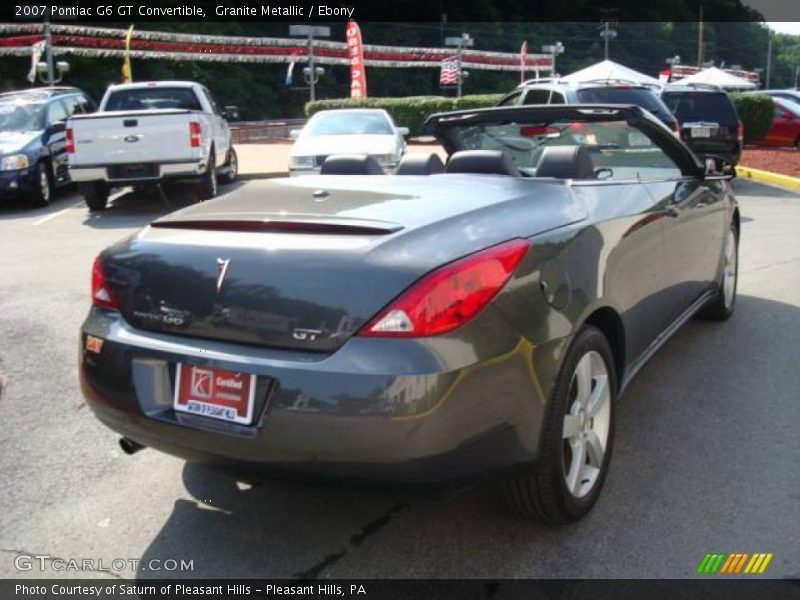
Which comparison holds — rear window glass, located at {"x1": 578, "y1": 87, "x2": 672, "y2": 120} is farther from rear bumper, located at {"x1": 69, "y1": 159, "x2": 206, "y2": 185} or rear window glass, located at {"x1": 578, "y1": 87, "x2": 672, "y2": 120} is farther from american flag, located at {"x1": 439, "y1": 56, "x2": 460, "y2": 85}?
american flag, located at {"x1": 439, "y1": 56, "x2": 460, "y2": 85}

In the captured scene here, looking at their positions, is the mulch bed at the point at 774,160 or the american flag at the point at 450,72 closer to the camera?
the mulch bed at the point at 774,160

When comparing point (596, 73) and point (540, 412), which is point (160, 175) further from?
point (596, 73)

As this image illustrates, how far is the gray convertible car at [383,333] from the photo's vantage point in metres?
2.42

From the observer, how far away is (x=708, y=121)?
1428 cm

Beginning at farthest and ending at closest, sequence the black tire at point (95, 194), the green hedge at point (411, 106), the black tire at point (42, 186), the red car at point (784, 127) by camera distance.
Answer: the green hedge at point (411, 106)
the red car at point (784, 127)
the black tire at point (42, 186)
the black tire at point (95, 194)

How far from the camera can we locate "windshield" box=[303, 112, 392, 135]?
13828 millimetres

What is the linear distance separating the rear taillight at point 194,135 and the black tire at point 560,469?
9121 mm

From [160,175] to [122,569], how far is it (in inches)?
358

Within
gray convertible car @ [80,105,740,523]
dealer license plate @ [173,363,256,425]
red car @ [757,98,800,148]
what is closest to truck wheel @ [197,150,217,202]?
gray convertible car @ [80,105,740,523]

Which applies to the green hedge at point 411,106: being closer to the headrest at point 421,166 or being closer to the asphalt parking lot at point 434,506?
Answer: the headrest at point 421,166

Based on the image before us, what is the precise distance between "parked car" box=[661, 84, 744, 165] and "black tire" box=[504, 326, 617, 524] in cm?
1200

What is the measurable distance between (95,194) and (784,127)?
17390 mm

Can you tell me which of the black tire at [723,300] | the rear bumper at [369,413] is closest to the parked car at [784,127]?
the black tire at [723,300]

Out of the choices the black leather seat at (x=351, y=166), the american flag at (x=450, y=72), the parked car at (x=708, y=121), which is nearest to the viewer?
the black leather seat at (x=351, y=166)
